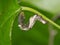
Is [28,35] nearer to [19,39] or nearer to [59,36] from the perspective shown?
[19,39]

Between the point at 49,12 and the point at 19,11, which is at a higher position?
the point at 49,12

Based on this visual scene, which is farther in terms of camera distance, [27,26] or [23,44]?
[23,44]

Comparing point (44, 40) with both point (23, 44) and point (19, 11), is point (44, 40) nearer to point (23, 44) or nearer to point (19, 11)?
point (23, 44)

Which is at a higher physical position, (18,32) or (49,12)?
(49,12)

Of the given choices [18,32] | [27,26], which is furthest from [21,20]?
[18,32]

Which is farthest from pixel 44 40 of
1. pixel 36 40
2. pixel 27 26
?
pixel 27 26

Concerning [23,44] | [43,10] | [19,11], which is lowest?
[19,11]
